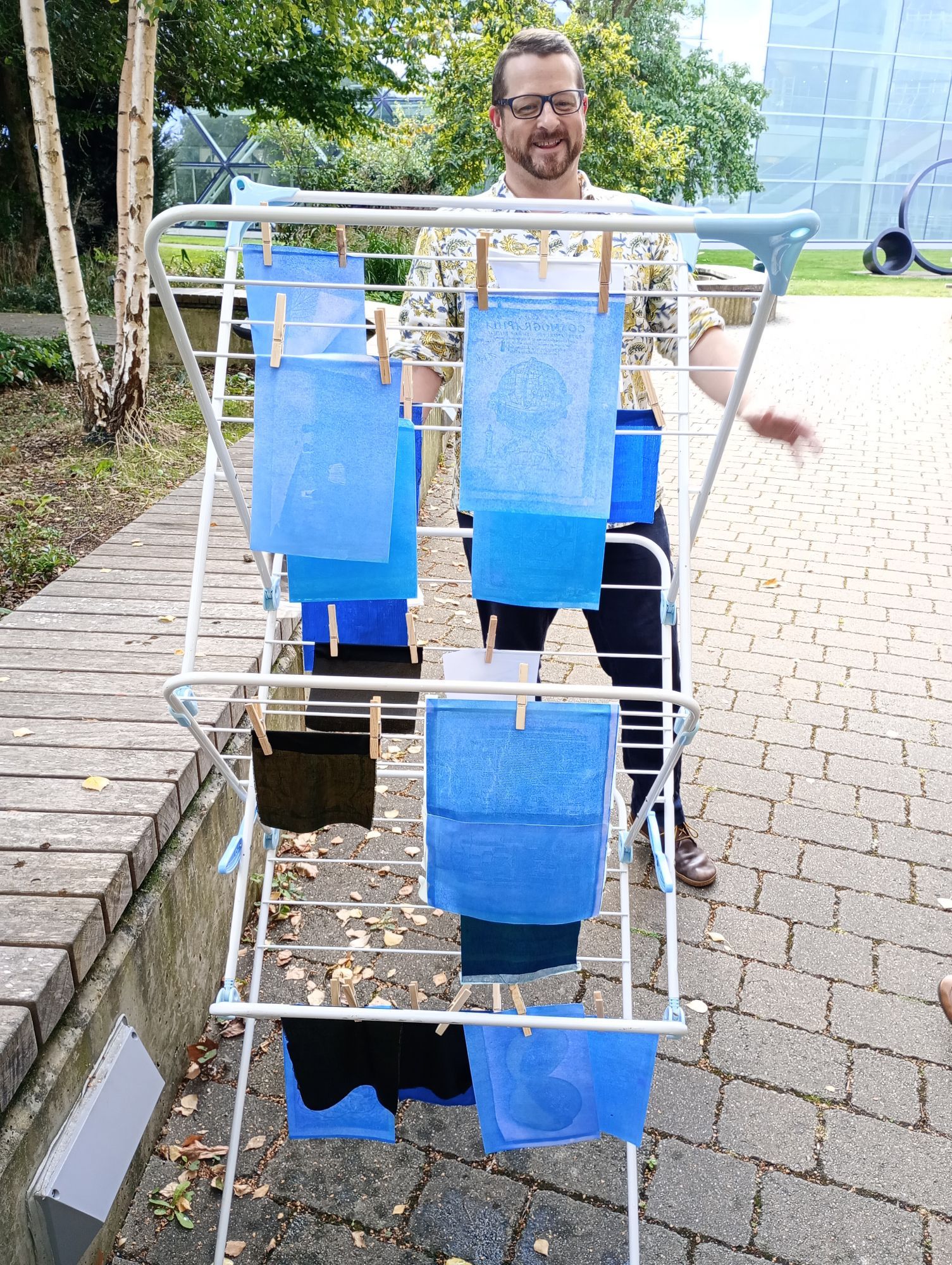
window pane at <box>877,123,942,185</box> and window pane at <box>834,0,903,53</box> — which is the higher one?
window pane at <box>834,0,903,53</box>

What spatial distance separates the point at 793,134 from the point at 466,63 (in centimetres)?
2766

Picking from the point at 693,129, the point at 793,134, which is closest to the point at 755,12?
the point at 793,134

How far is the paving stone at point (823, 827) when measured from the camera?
10.8 feet

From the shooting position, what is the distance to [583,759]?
155 cm

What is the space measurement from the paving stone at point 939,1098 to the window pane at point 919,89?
39.5 m

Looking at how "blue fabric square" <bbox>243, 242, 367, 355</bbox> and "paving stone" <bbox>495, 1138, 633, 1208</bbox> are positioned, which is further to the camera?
"paving stone" <bbox>495, 1138, 633, 1208</bbox>

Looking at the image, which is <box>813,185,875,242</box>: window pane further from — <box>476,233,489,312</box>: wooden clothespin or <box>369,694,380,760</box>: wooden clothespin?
<box>369,694,380,760</box>: wooden clothespin

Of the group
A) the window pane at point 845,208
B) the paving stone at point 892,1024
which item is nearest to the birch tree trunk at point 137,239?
the paving stone at point 892,1024

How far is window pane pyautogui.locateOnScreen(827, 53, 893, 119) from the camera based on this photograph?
1310 inches

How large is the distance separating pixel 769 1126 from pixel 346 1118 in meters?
1.02

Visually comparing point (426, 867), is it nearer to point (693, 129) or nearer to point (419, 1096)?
point (419, 1096)

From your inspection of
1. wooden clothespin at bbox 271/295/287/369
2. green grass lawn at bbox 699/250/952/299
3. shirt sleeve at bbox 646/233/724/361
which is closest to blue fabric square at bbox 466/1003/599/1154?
wooden clothespin at bbox 271/295/287/369

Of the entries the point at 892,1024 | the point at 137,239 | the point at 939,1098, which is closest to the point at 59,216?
the point at 137,239

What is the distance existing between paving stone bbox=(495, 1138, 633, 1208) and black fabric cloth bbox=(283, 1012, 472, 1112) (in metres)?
0.41
